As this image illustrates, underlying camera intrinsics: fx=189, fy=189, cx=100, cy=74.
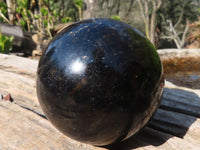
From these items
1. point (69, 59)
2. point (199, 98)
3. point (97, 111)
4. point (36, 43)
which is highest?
point (69, 59)

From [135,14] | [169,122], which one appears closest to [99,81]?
[169,122]

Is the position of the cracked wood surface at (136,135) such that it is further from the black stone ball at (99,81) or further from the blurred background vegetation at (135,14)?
the blurred background vegetation at (135,14)

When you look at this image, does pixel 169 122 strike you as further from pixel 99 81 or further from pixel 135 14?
pixel 135 14

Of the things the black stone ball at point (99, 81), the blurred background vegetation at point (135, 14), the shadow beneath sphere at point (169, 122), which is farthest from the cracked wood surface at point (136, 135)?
the blurred background vegetation at point (135, 14)

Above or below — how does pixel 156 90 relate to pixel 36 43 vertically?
above

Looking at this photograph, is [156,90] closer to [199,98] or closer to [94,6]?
[199,98]

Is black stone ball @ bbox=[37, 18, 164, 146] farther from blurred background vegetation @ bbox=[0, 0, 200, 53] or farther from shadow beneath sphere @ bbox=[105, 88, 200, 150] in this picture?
blurred background vegetation @ bbox=[0, 0, 200, 53]

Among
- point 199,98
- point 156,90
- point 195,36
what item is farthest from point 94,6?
point 156,90
